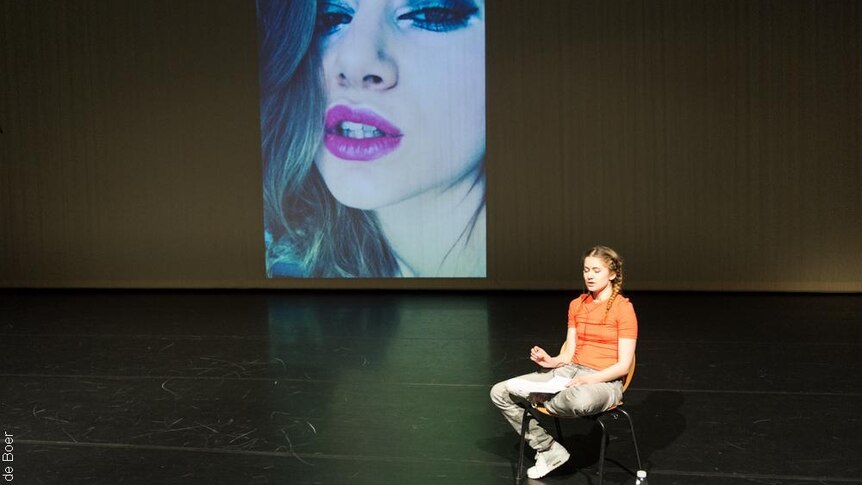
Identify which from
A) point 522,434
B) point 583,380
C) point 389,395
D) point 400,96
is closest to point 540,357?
point 583,380

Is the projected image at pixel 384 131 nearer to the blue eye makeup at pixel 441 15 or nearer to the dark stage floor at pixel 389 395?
the blue eye makeup at pixel 441 15

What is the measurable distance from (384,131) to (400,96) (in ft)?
1.25

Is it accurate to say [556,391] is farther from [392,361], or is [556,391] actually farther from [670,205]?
[670,205]

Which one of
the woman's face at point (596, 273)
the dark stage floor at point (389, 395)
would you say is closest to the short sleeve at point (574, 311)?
the woman's face at point (596, 273)

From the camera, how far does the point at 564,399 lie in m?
2.56

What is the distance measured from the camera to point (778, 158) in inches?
300

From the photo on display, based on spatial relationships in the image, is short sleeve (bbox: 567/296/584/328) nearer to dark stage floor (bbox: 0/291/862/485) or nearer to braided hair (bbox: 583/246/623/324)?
braided hair (bbox: 583/246/623/324)

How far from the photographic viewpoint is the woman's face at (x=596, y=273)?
276 centimetres

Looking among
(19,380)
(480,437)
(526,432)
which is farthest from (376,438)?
(19,380)

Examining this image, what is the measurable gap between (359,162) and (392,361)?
3.60 metres

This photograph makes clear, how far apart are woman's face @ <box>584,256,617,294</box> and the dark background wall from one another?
17.2 ft

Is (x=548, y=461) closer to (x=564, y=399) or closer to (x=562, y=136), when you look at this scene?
(x=564, y=399)

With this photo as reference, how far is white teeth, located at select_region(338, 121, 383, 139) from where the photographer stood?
800cm

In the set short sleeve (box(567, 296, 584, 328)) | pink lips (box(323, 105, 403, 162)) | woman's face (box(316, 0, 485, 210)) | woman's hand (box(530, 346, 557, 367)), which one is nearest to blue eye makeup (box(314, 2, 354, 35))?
woman's face (box(316, 0, 485, 210))
